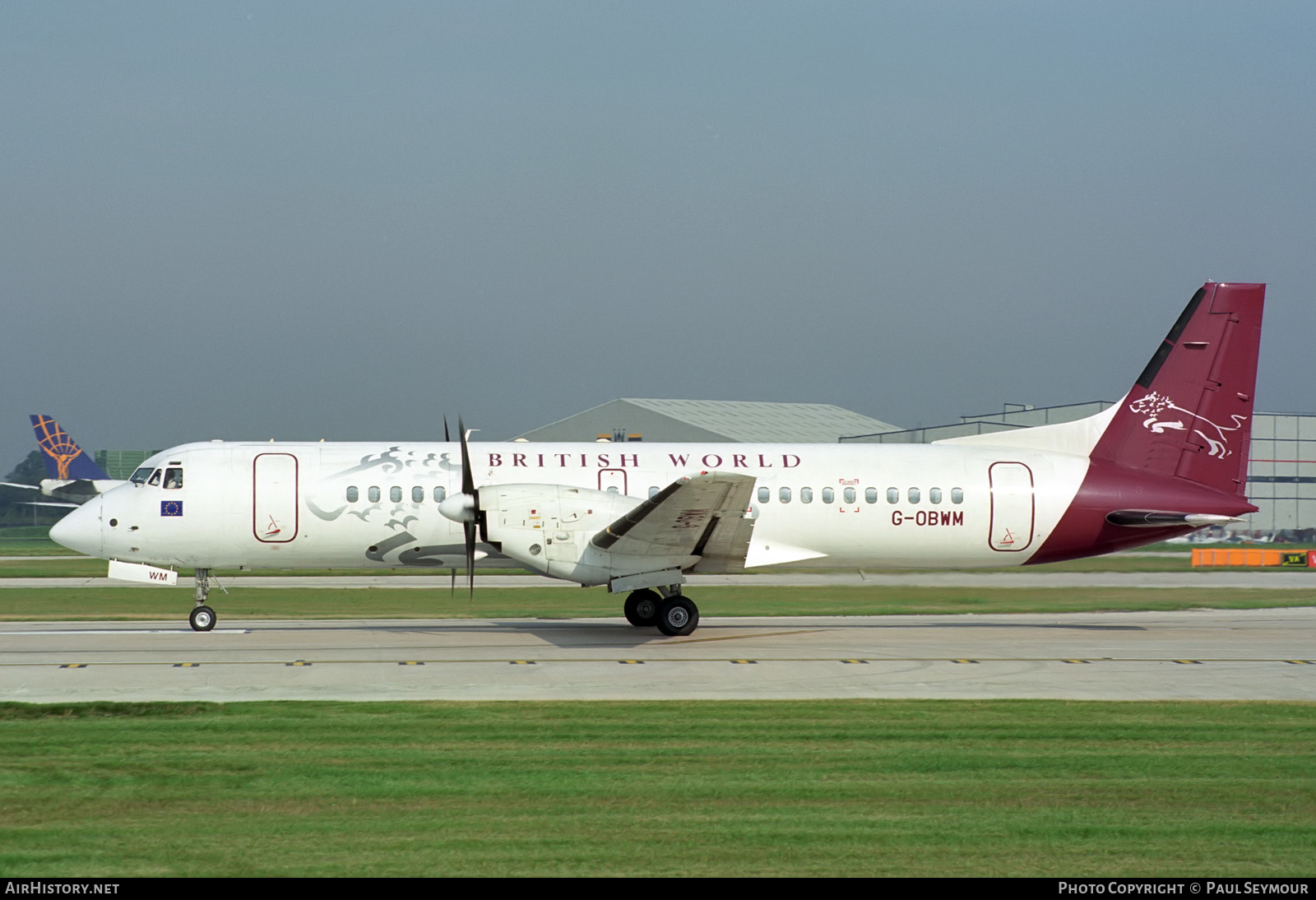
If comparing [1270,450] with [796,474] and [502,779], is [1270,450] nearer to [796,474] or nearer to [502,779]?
[796,474]

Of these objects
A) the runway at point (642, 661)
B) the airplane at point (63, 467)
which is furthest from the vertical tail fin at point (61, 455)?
the runway at point (642, 661)

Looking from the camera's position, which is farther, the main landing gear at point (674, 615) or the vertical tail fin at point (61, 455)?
the vertical tail fin at point (61, 455)

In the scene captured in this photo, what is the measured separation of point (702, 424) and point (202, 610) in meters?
55.7

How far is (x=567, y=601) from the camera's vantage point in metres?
29.9

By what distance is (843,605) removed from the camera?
29.9 m

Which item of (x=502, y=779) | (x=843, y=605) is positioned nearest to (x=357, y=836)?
(x=502, y=779)

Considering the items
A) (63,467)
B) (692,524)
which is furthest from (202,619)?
(63,467)

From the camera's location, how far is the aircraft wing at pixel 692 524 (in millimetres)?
18719

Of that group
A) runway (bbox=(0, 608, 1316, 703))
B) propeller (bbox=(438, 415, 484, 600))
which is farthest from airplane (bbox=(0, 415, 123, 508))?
propeller (bbox=(438, 415, 484, 600))

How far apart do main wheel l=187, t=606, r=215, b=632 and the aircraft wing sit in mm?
7680

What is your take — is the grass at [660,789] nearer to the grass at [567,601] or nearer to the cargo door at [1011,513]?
the cargo door at [1011,513]

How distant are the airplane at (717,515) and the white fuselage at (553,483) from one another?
0.11 ft

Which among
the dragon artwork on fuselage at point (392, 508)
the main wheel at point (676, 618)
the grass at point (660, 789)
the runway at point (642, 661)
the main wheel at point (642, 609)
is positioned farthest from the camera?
the main wheel at point (642, 609)

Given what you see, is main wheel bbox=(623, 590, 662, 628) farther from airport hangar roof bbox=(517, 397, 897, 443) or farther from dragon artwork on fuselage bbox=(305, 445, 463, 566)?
airport hangar roof bbox=(517, 397, 897, 443)
